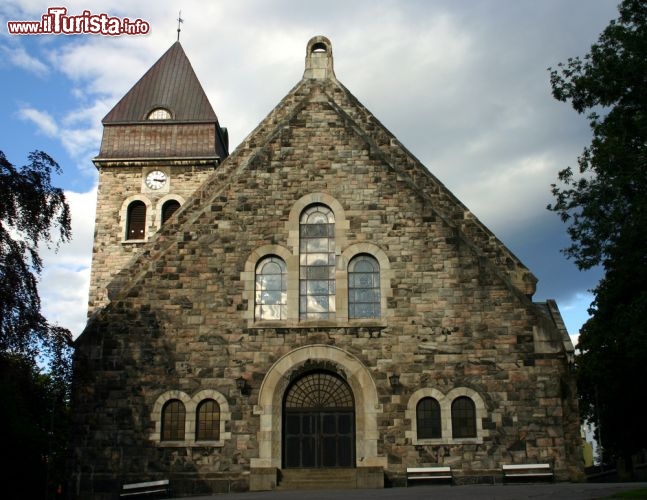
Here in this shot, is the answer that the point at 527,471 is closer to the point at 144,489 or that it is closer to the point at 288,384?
the point at 288,384

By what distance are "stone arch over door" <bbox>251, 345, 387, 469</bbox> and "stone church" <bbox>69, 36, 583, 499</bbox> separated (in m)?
0.04

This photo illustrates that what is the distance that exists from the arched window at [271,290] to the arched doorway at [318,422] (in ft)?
6.26

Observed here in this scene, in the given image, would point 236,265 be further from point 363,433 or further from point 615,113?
point 615,113

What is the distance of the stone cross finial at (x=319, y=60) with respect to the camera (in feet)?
76.7

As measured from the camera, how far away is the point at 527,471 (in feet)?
61.2

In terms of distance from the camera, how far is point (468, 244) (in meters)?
20.5

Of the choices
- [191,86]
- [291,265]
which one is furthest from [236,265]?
[191,86]

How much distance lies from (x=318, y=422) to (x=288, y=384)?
4.17ft

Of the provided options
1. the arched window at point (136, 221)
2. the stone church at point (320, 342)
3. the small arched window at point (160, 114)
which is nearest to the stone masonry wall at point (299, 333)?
the stone church at point (320, 342)

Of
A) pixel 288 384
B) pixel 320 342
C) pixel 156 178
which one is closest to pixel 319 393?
pixel 288 384

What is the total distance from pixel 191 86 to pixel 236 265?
1839cm

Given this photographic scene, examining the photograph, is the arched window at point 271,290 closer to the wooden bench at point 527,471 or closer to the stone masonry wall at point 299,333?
the stone masonry wall at point 299,333

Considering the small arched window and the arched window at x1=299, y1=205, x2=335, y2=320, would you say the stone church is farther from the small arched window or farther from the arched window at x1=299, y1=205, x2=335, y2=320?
the small arched window

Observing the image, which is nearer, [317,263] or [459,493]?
[459,493]
